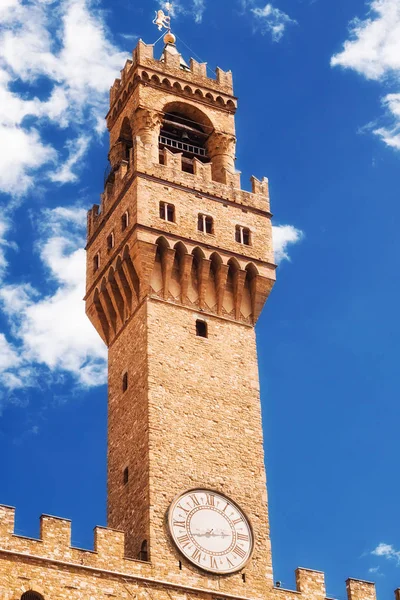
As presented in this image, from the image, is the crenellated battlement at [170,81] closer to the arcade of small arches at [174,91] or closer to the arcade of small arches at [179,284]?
the arcade of small arches at [174,91]

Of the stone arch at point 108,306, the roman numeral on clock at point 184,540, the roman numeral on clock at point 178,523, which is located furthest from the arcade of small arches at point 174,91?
the roman numeral on clock at point 184,540

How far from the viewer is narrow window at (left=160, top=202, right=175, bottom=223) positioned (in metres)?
43.7

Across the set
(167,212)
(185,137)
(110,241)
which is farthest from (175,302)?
(185,137)

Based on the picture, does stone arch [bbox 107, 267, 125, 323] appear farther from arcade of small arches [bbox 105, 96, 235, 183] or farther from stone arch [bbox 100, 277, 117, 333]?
arcade of small arches [bbox 105, 96, 235, 183]

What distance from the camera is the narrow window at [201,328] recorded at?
42.6 meters

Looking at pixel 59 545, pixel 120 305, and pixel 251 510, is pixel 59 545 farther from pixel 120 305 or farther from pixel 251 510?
pixel 120 305

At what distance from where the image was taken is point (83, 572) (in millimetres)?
35000

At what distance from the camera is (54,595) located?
3412cm

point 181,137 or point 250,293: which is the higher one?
point 181,137

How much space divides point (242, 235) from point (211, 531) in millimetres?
11698

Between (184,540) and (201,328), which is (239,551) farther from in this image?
(201,328)

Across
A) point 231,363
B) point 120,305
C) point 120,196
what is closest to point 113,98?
point 120,196

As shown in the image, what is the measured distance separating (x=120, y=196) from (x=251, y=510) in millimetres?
12612

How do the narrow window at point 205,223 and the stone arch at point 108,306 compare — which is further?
the narrow window at point 205,223
